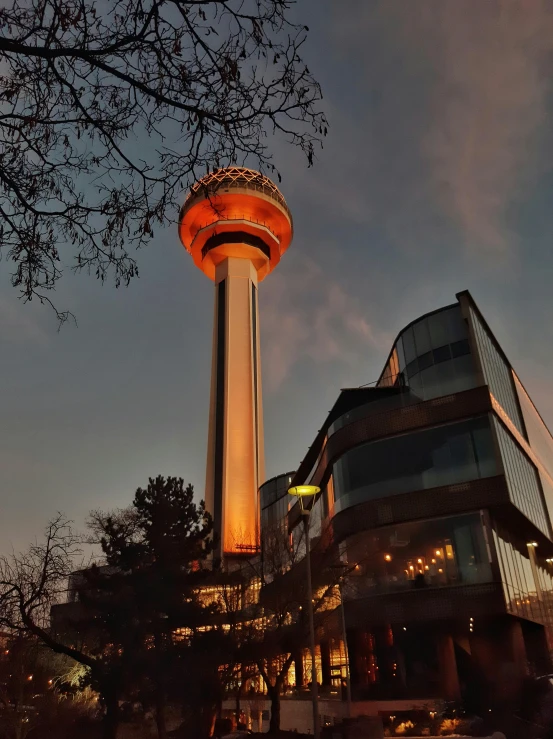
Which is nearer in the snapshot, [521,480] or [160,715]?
[160,715]

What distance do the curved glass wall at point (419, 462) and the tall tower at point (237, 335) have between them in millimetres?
30142

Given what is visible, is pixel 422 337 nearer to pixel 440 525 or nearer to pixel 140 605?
pixel 440 525

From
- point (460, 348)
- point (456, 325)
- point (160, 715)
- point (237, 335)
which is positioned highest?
point (237, 335)

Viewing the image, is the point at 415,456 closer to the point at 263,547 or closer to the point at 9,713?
the point at 263,547

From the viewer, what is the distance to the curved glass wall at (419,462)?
34.0 meters

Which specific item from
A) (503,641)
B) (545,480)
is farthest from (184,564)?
(545,480)

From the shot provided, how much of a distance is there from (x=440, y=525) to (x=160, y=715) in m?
17.4

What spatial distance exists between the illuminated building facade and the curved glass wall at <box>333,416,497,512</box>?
2.5 inches

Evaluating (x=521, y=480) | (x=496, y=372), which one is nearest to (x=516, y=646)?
(x=521, y=480)

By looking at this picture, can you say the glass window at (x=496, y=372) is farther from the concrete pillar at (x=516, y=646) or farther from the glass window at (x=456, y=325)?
the concrete pillar at (x=516, y=646)

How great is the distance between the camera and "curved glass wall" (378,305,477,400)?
119 feet

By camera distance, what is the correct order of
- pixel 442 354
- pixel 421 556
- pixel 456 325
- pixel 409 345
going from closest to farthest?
1. pixel 421 556
2. pixel 442 354
3. pixel 456 325
4. pixel 409 345

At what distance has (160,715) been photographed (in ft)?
77.4

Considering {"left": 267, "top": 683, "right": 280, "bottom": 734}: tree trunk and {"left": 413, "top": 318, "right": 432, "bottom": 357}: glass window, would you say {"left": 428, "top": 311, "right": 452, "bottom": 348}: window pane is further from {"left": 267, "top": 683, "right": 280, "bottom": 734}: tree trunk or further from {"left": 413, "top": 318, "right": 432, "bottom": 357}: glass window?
{"left": 267, "top": 683, "right": 280, "bottom": 734}: tree trunk
